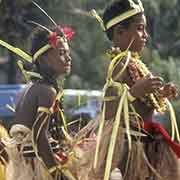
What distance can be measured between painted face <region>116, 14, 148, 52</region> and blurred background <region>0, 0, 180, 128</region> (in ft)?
45.8

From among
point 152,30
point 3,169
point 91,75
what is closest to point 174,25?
point 152,30

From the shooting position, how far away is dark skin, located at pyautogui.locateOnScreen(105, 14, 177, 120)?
5.58 m

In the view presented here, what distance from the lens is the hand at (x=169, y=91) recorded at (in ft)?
18.5

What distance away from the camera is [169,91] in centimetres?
567

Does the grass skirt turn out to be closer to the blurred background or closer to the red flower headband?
the red flower headband

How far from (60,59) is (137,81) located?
98 centimetres

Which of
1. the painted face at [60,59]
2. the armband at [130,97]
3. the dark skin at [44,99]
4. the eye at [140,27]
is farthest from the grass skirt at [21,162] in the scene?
the eye at [140,27]

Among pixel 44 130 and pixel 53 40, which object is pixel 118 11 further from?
pixel 44 130

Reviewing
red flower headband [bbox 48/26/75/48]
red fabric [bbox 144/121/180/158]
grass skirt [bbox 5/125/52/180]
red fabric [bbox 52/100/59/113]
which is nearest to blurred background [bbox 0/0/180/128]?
red flower headband [bbox 48/26/75/48]

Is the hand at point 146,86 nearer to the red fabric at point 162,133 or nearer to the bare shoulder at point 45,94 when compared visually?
the red fabric at point 162,133

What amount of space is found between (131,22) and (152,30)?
63.9ft

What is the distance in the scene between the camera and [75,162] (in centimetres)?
622

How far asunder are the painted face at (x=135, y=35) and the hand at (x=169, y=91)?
0.35m

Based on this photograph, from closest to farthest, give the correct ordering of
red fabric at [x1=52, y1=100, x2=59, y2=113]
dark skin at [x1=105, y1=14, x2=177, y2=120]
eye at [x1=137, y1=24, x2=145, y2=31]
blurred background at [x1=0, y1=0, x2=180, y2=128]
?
dark skin at [x1=105, y1=14, x2=177, y2=120] → eye at [x1=137, y1=24, x2=145, y2=31] → red fabric at [x1=52, y1=100, x2=59, y2=113] → blurred background at [x1=0, y1=0, x2=180, y2=128]
